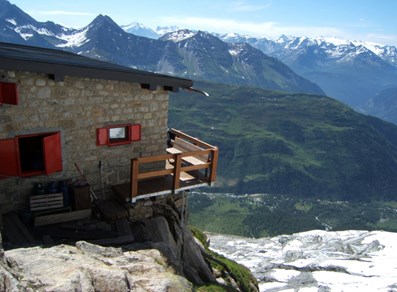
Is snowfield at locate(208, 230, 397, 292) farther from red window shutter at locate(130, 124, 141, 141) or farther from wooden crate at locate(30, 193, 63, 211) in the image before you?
wooden crate at locate(30, 193, 63, 211)

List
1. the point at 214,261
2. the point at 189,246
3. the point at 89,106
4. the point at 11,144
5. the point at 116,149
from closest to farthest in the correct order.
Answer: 1. the point at 11,144
2. the point at 89,106
3. the point at 116,149
4. the point at 189,246
5. the point at 214,261

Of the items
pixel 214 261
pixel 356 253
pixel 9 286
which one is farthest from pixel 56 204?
pixel 356 253

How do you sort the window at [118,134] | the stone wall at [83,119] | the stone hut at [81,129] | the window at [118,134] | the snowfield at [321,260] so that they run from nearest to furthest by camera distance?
the stone hut at [81,129] → the stone wall at [83,119] → the window at [118,134] → the window at [118,134] → the snowfield at [321,260]

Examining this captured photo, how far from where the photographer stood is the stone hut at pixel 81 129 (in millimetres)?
14234

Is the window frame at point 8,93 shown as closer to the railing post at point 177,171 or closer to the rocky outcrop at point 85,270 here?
the rocky outcrop at point 85,270

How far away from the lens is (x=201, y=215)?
194250mm

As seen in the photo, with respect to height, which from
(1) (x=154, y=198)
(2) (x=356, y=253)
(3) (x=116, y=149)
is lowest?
(2) (x=356, y=253)

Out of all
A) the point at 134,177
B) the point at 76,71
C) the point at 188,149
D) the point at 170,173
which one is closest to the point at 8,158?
the point at 76,71

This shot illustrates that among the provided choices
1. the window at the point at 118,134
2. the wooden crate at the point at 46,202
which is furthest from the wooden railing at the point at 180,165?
the wooden crate at the point at 46,202

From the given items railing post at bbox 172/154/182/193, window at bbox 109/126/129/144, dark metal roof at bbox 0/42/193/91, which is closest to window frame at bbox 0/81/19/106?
dark metal roof at bbox 0/42/193/91

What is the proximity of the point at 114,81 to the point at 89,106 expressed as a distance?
1.45 metres

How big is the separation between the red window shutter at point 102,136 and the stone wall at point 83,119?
0.55 ft

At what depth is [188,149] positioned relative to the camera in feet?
64.7

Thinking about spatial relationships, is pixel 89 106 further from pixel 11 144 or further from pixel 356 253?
pixel 356 253
